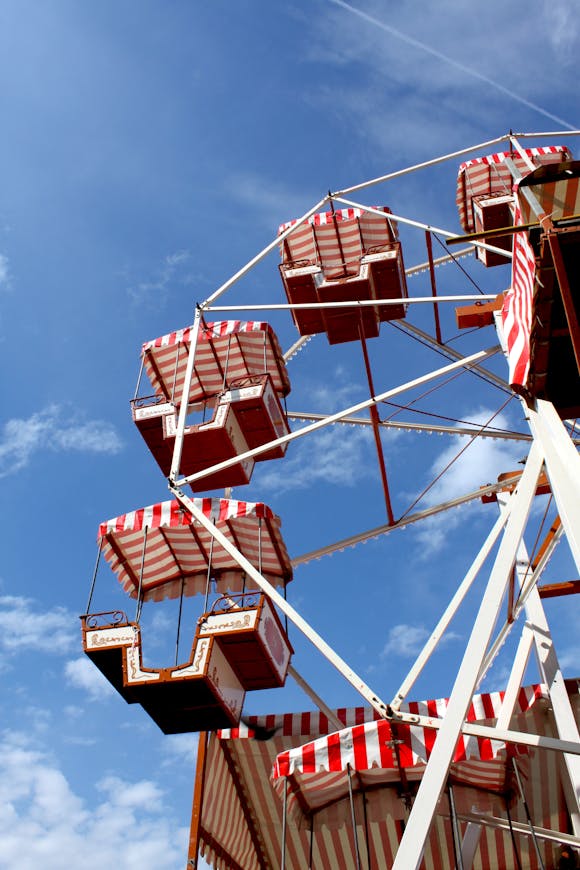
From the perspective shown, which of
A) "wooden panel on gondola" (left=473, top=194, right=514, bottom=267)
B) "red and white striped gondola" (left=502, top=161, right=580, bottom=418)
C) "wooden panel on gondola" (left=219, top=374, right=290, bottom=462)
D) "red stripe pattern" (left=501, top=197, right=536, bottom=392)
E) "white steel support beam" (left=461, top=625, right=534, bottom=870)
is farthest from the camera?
"wooden panel on gondola" (left=473, top=194, right=514, bottom=267)

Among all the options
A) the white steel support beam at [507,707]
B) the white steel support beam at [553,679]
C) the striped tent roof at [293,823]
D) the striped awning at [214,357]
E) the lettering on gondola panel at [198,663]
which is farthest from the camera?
the striped awning at [214,357]

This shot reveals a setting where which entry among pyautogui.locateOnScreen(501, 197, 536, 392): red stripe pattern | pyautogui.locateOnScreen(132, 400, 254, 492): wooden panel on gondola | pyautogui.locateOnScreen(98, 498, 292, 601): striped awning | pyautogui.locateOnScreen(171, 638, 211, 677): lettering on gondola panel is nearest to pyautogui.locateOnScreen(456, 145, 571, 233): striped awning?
pyautogui.locateOnScreen(132, 400, 254, 492): wooden panel on gondola

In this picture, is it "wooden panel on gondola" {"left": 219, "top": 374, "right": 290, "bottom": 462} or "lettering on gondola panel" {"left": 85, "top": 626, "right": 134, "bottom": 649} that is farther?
"wooden panel on gondola" {"left": 219, "top": 374, "right": 290, "bottom": 462}

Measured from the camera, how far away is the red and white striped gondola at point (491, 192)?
21203 millimetres

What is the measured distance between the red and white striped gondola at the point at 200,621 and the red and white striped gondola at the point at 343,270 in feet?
19.2

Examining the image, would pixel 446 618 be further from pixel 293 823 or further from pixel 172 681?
pixel 293 823

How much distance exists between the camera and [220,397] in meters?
18.0

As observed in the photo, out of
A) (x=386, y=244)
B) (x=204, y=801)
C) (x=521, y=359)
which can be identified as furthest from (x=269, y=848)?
(x=386, y=244)

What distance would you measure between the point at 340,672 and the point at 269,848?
7930 millimetres

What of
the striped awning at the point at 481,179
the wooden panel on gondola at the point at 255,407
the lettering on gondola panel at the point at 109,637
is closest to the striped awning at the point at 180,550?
the lettering on gondola panel at the point at 109,637

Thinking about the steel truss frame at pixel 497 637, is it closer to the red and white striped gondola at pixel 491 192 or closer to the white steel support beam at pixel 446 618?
the white steel support beam at pixel 446 618

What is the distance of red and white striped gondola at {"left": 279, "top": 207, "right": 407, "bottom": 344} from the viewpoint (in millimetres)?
19688

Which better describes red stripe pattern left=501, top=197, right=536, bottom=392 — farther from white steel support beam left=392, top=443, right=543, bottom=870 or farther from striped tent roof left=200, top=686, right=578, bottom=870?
striped tent roof left=200, top=686, right=578, bottom=870

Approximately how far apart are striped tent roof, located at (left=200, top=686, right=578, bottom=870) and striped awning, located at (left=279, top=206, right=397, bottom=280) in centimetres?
1003
